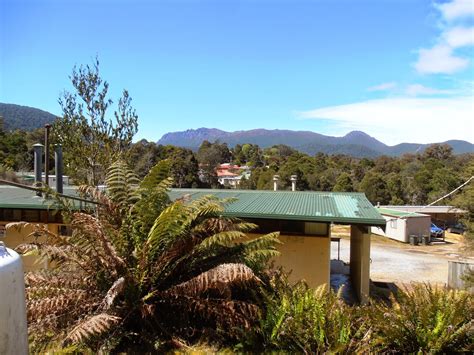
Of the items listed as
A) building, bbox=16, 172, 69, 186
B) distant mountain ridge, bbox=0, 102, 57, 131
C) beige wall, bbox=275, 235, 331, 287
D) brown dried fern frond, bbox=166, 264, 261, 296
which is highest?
distant mountain ridge, bbox=0, 102, 57, 131

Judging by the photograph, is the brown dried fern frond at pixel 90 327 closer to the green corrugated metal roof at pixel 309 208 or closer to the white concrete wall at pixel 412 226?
the green corrugated metal roof at pixel 309 208

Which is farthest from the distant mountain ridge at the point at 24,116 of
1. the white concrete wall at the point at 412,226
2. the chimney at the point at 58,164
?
the chimney at the point at 58,164

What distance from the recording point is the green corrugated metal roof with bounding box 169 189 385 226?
6948mm

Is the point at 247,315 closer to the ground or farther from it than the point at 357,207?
closer to the ground

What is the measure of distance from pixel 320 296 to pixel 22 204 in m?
6.95

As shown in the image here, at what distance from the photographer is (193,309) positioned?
432cm

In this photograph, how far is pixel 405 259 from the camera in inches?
834

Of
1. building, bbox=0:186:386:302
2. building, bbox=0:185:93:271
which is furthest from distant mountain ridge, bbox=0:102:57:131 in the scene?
building, bbox=0:186:386:302

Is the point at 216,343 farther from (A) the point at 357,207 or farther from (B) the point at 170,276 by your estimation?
(A) the point at 357,207

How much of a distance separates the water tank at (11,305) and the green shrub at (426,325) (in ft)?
9.80

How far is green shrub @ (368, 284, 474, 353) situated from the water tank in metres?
2.99

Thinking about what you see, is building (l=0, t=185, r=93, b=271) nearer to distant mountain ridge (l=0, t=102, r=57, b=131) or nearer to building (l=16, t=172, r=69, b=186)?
building (l=16, t=172, r=69, b=186)

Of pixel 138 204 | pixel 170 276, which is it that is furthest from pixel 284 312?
pixel 138 204

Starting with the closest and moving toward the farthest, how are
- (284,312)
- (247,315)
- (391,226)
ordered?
(284,312) → (247,315) → (391,226)
